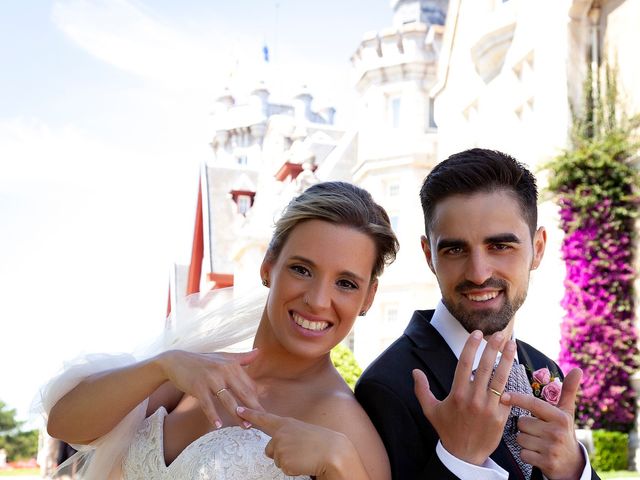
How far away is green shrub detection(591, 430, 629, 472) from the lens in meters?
12.5

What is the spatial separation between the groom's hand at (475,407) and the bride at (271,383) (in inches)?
13.3

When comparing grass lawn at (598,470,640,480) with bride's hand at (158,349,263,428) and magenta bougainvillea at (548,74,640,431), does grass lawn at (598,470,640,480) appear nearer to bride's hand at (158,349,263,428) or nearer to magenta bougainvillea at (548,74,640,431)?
magenta bougainvillea at (548,74,640,431)

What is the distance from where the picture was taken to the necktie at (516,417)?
2.78 metres

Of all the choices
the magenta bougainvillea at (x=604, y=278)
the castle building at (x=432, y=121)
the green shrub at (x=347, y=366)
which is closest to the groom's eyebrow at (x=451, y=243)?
the castle building at (x=432, y=121)

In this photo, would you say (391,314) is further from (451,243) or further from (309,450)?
(309,450)

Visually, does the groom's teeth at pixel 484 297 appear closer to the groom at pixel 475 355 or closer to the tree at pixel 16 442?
the groom at pixel 475 355

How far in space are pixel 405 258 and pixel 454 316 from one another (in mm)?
17563

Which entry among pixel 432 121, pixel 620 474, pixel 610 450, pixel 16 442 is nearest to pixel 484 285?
pixel 620 474

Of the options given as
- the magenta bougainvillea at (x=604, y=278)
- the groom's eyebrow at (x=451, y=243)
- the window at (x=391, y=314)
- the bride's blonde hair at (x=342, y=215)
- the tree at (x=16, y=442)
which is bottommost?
the tree at (x=16, y=442)

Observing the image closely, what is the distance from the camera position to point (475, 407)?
236 centimetres

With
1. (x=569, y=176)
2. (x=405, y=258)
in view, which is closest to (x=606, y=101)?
(x=569, y=176)

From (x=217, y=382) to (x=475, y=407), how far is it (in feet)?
2.72

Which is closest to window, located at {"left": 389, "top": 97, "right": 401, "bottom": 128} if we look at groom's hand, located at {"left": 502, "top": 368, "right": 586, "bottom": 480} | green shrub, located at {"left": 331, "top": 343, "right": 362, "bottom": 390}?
green shrub, located at {"left": 331, "top": 343, "right": 362, "bottom": 390}

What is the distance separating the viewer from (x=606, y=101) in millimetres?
13828
